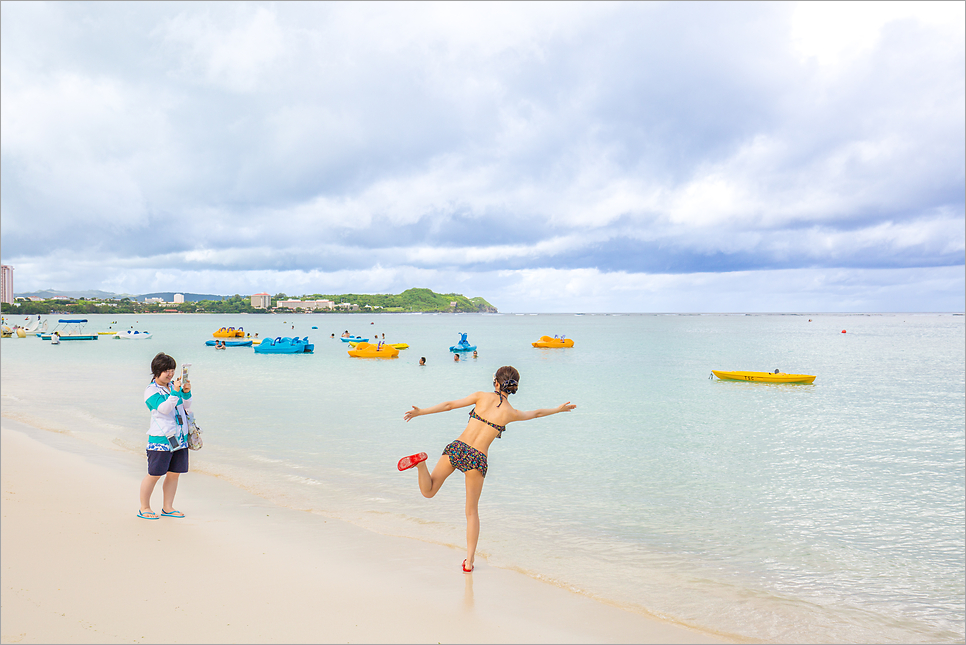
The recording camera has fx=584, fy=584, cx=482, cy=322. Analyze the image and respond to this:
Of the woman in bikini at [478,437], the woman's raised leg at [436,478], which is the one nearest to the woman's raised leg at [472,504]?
the woman in bikini at [478,437]

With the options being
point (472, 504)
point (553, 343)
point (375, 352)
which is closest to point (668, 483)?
point (472, 504)

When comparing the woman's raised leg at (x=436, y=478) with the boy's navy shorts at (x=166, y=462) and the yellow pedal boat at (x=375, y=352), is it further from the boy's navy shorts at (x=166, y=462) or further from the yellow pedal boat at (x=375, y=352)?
the yellow pedal boat at (x=375, y=352)

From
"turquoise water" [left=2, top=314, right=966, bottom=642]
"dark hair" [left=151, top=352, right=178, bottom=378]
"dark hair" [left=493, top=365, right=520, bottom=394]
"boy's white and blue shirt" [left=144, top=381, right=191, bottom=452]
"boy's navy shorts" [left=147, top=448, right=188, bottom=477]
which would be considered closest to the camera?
"dark hair" [left=493, top=365, right=520, bottom=394]

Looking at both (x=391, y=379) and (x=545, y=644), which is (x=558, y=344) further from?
(x=545, y=644)

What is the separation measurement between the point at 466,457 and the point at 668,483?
11.3 m

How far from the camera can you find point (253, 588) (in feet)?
22.7

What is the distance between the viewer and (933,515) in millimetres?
13844

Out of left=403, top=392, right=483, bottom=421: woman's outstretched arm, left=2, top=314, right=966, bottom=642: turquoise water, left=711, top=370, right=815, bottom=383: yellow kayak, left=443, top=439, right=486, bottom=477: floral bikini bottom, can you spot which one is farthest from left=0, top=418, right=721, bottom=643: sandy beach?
left=711, top=370, right=815, bottom=383: yellow kayak

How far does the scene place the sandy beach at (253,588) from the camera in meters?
5.96

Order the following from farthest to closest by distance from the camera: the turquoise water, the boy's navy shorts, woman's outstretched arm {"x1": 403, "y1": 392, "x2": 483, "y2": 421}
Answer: the turquoise water → the boy's navy shorts → woman's outstretched arm {"x1": 403, "y1": 392, "x2": 483, "y2": 421}

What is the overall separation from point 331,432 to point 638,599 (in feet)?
52.5

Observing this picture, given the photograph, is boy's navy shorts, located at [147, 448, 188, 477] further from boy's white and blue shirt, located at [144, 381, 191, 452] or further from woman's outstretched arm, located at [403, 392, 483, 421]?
woman's outstretched arm, located at [403, 392, 483, 421]

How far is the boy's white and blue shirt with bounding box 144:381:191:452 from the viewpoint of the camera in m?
7.86

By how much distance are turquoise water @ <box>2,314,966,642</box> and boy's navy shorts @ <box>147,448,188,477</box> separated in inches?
141
